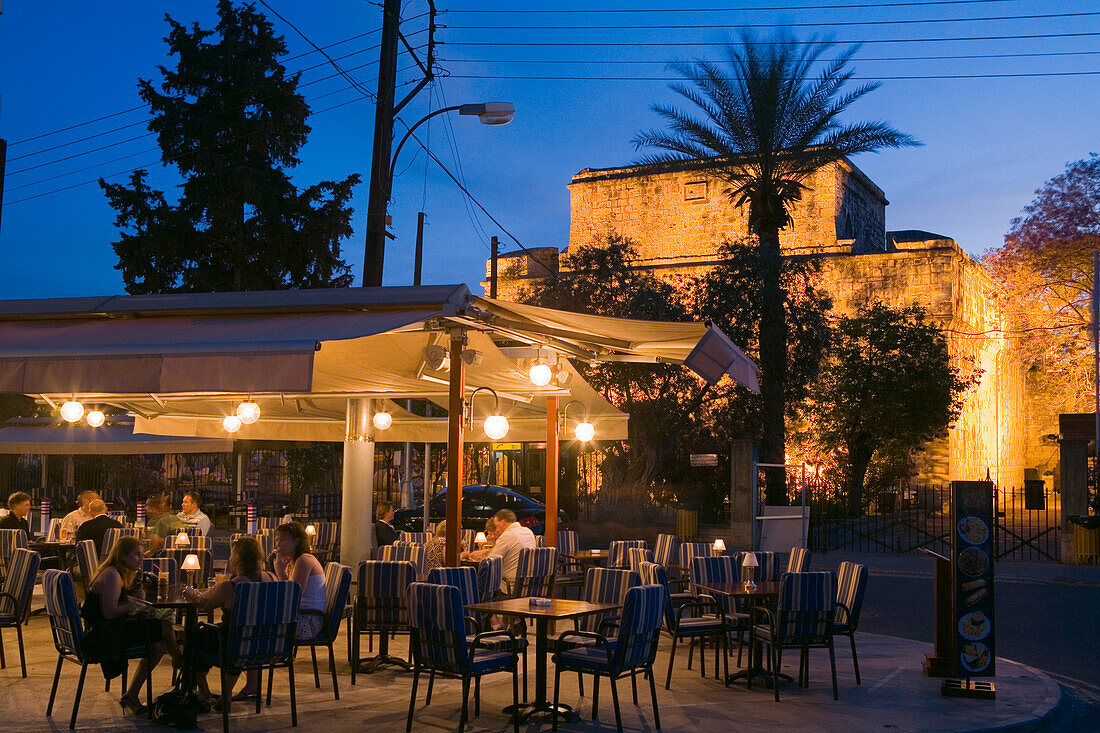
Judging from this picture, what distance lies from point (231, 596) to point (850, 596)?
5180 mm

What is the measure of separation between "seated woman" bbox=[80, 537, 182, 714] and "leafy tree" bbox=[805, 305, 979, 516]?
82.1 feet

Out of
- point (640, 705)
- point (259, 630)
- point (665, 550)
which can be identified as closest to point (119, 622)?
point (259, 630)

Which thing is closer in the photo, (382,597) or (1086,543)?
(382,597)

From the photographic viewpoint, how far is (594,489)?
29.3 meters

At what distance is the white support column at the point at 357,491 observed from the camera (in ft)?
40.7

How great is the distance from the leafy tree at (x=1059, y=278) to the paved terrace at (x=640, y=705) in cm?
2717

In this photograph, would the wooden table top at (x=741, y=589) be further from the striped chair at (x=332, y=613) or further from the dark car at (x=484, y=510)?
the dark car at (x=484, y=510)

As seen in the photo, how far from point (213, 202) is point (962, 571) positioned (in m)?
22.1

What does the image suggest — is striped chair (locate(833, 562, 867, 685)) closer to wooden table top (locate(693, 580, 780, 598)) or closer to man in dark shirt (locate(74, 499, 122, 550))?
wooden table top (locate(693, 580, 780, 598))

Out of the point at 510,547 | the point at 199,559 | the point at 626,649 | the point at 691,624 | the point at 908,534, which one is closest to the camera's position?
the point at 626,649

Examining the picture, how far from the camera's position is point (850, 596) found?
923cm

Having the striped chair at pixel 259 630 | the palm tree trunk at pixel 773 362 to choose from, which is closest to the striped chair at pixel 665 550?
the striped chair at pixel 259 630

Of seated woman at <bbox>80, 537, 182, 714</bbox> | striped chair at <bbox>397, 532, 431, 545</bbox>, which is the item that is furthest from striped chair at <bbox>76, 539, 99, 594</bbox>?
seated woman at <bbox>80, 537, 182, 714</bbox>

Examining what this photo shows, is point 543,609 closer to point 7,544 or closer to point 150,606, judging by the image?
point 150,606
